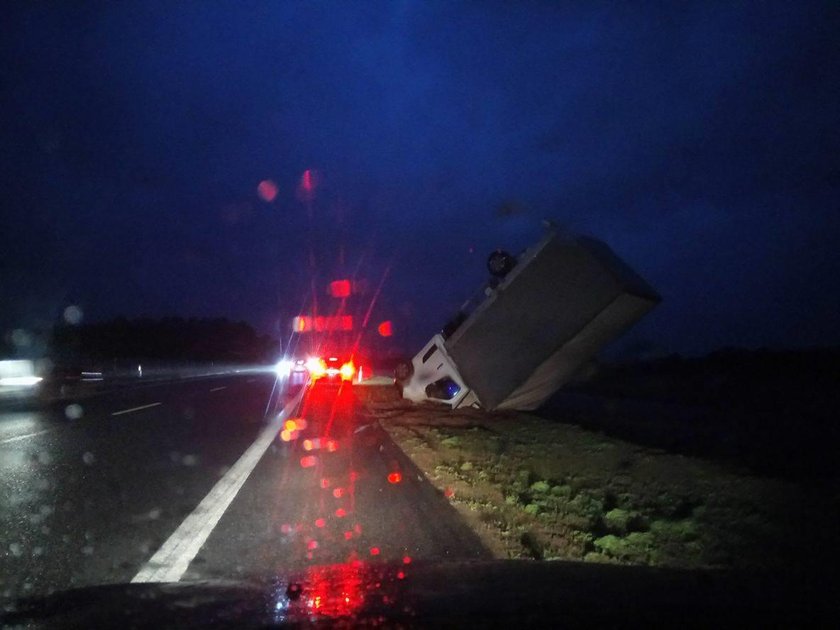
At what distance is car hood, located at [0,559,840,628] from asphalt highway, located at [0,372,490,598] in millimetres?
943

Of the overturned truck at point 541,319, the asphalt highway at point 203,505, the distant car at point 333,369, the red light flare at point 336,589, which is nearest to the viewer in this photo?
the red light flare at point 336,589

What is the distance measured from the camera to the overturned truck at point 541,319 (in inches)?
523

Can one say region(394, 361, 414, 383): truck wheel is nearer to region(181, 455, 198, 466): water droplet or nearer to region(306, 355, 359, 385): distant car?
region(181, 455, 198, 466): water droplet

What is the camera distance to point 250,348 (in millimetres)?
149000

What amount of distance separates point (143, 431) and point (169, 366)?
152ft

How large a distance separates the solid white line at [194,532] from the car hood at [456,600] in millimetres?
979

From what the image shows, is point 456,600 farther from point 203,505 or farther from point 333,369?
point 333,369

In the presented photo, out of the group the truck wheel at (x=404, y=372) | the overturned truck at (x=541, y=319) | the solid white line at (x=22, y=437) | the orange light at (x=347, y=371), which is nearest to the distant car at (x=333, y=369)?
the orange light at (x=347, y=371)

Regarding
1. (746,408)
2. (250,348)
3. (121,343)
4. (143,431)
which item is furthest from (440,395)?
(250,348)

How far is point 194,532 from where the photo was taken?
7.09m

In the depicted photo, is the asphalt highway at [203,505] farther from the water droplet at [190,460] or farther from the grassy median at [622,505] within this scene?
the grassy median at [622,505]

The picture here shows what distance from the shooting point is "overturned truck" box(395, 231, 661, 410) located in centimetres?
1330

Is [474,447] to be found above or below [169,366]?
below

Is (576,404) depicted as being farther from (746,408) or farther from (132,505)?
(132,505)
